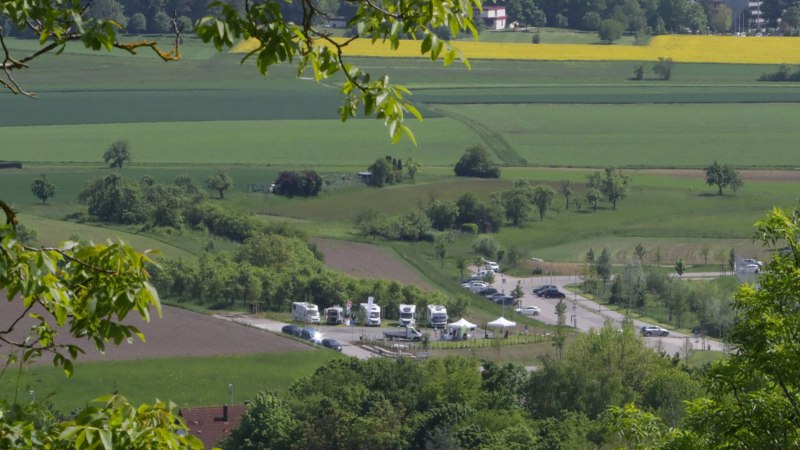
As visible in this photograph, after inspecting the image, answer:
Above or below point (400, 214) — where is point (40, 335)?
above

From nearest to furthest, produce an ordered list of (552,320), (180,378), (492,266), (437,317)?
(180,378)
(437,317)
(552,320)
(492,266)

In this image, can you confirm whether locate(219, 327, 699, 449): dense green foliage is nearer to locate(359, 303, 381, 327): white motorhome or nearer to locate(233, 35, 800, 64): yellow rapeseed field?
locate(359, 303, 381, 327): white motorhome

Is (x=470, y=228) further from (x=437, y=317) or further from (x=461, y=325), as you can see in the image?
(x=461, y=325)

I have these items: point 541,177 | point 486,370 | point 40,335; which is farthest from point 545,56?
point 40,335

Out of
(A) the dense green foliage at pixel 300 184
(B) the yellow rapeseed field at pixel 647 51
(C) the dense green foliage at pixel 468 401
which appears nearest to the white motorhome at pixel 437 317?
(C) the dense green foliage at pixel 468 401

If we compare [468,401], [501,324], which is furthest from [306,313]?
[468,401]

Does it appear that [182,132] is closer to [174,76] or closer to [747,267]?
[174,76]
